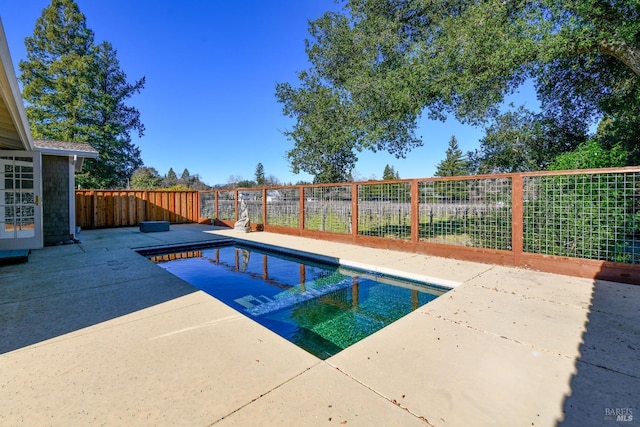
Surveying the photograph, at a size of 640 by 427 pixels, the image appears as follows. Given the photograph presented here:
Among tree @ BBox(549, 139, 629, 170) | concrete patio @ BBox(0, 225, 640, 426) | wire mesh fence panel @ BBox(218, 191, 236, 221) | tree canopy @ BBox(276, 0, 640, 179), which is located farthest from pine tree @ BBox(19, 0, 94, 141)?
tree @ BBox(549, 139, 629, 170)

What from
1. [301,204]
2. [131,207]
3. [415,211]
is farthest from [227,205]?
[415,211]

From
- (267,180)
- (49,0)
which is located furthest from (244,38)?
(267,180)

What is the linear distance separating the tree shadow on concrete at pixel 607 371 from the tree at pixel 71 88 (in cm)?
2253

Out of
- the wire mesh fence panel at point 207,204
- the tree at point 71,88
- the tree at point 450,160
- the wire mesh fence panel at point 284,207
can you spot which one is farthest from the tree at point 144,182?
the tree at point 450,160

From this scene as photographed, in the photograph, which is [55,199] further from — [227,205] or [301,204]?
[301,204]

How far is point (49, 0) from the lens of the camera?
17.1 meters

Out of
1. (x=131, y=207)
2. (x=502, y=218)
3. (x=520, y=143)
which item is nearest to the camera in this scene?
(x=502, y=218)

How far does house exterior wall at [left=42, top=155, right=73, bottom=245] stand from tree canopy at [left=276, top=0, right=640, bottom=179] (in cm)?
910

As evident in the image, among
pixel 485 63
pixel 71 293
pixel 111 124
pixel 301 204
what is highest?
pixel 111 124

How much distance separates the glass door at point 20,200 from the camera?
700 centimetres

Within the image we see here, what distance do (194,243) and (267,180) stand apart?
140 feet

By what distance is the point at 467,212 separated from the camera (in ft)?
19.4

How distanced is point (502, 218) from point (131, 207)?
14.5m

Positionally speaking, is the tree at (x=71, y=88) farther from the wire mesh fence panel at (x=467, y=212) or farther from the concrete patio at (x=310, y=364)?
the wire mesh fence panel at (x=467, y=212)
